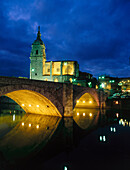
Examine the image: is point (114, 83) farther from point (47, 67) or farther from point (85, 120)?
point (85, 120)

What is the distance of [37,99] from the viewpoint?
27156 millimetres

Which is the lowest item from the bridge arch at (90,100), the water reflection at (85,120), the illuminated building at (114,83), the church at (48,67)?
the water reflection at (85,120)

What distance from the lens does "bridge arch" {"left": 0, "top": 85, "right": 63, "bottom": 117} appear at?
77.0 feet

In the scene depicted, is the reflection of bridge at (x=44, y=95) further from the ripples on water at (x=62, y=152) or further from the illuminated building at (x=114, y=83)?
the illuminated building at (x=114, y=83)

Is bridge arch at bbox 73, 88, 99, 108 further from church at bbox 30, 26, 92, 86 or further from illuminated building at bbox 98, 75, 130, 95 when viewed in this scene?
illuminated building at bbox 98, 75, 130, 95

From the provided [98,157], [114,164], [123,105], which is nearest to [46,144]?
[98,157]

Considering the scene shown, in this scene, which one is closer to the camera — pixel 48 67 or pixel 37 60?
pixel 37 60

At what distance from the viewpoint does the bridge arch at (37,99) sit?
23.5 m

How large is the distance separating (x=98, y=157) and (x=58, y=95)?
17.2 meters

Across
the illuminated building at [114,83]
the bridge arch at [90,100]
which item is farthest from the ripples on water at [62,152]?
the illuminated building at [114,83]

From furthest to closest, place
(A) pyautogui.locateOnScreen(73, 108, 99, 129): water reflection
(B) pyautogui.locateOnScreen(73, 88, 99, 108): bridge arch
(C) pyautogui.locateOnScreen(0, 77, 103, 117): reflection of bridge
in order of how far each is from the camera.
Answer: (B) pyautogui.locateOnScreen(73, 88, 99, 108): bridge arch
(A) pyautogui.locateOnScreen(73, 108, 99, 129): water reflection
(C) pyautogui.locateOnScreen(0, 77, 103, 117): reflection of bridge

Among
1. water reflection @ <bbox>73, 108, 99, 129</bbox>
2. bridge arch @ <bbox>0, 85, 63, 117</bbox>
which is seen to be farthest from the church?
bridge arch @ <bbox>0, 85, 63, 117</bbox>

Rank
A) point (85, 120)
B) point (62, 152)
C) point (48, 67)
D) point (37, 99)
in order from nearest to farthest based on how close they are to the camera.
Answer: point (62, 152) → point (37, 99) → point (85, 120) → point (48, 67)

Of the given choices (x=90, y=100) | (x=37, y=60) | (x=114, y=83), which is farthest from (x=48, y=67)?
(x=114, y=83)
